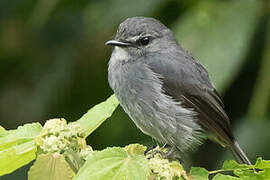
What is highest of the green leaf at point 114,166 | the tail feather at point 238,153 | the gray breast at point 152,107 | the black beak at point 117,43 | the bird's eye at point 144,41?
the black beak at point 117,43

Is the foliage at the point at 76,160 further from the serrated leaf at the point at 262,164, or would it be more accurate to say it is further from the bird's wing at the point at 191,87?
the bird's wing at the point at 191,87

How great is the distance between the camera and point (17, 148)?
254 centimetres

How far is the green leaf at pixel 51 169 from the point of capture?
232 cm

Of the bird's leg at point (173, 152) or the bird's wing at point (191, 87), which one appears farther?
the bird's wing at point (191, 87)

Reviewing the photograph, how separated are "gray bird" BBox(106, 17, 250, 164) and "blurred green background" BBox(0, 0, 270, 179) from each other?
0.23m

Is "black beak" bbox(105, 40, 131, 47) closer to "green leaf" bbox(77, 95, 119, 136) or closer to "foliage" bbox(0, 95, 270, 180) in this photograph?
"green leaf" bbox(77, 95, 119, 136)

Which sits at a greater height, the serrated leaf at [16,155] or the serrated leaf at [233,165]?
the serrated leaf at [16,155]

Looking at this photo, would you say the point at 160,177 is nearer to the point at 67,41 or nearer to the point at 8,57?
the point at 67,41

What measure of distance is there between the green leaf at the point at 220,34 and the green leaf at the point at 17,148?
1.85 metres

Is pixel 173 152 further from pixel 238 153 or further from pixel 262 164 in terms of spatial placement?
pixel 262 164

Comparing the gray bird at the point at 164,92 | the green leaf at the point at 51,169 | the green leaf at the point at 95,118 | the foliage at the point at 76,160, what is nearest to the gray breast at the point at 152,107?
the gray bird at the point at 164,92

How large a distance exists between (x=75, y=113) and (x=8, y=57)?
850mm

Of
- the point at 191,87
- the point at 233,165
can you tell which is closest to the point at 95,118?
the point at 233,165

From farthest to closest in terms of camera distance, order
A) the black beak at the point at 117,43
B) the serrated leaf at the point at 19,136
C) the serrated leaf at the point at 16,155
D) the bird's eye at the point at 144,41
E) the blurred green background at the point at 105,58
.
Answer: the blurred green background at the point at 105,58
the bird's eye at the point at 144,41
the black beak at the point at 117,43
the serrated leaf at the point at 19,136
the serrated leaf at the point at 16,155
